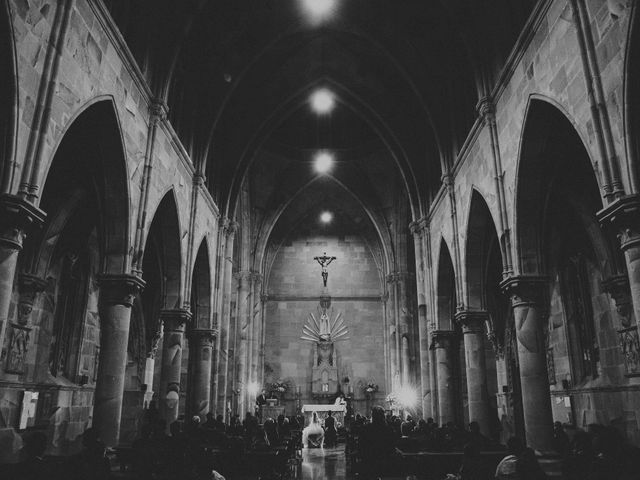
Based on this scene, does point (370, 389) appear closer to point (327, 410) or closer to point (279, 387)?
point (327, 410)

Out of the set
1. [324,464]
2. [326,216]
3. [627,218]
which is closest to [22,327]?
[324,464]

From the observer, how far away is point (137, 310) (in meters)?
22.9

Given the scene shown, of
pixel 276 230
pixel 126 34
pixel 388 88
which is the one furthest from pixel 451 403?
pixel 276 230

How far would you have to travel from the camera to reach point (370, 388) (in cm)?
3297

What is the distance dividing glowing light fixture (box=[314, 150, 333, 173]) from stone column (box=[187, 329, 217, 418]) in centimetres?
1476

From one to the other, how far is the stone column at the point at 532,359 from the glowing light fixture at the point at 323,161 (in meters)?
20.4

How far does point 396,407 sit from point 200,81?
1841 centimetres

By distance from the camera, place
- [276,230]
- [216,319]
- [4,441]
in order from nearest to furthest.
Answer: [4,441], [216,319], [276,230]

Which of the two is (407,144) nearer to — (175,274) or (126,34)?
(175,274)

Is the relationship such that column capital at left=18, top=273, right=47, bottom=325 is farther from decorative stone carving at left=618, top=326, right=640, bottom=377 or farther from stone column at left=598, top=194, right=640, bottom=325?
decorative stone carving at left=618, top=326, right=640, bottom=377

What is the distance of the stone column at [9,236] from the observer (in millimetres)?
7242

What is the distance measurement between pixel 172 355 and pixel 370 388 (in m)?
19.2

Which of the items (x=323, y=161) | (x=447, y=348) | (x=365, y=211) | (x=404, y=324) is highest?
(x=323, y=161)

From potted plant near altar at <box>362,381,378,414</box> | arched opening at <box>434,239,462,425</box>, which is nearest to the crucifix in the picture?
potted plant near altar at <box>362,381,378,414</box>
